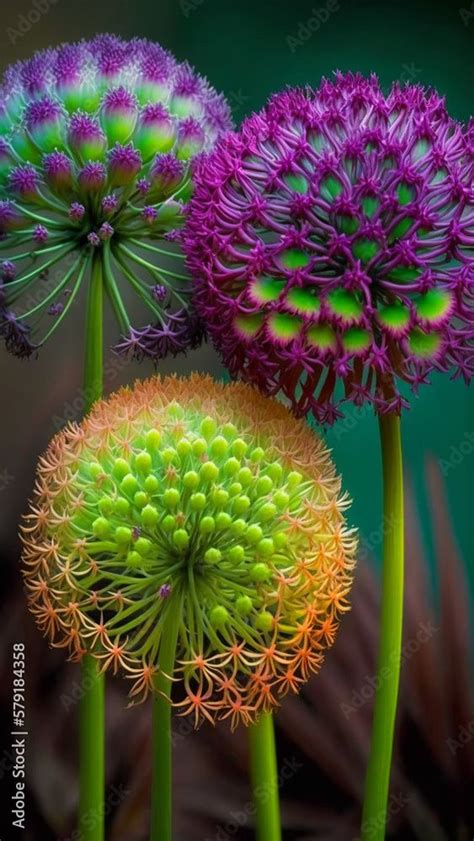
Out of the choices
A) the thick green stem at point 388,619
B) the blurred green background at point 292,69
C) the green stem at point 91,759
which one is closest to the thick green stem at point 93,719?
the green stem at point 91,759

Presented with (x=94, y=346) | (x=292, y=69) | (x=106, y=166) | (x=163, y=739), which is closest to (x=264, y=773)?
(x=163, y=739)

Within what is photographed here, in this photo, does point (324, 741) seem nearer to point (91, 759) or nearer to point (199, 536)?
point (91, 759)

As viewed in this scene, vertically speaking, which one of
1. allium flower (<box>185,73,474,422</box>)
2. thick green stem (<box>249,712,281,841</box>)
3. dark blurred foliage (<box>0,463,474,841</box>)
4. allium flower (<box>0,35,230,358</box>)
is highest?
allium flower (<box>0,35,230,358</box>)

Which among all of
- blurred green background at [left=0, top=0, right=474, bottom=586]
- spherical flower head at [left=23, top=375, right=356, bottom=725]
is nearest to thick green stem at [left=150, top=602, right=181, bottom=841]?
spherical flower head at [left=23, top=375, right=356, bottom=725]

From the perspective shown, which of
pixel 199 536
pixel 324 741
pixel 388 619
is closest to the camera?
pixel 199 536

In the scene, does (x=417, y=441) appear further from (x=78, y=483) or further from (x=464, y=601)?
(x=78, y=483)

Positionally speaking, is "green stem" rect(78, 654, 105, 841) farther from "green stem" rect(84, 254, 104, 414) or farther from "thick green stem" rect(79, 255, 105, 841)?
"green stem" rect(84, 254, 104, 414)
